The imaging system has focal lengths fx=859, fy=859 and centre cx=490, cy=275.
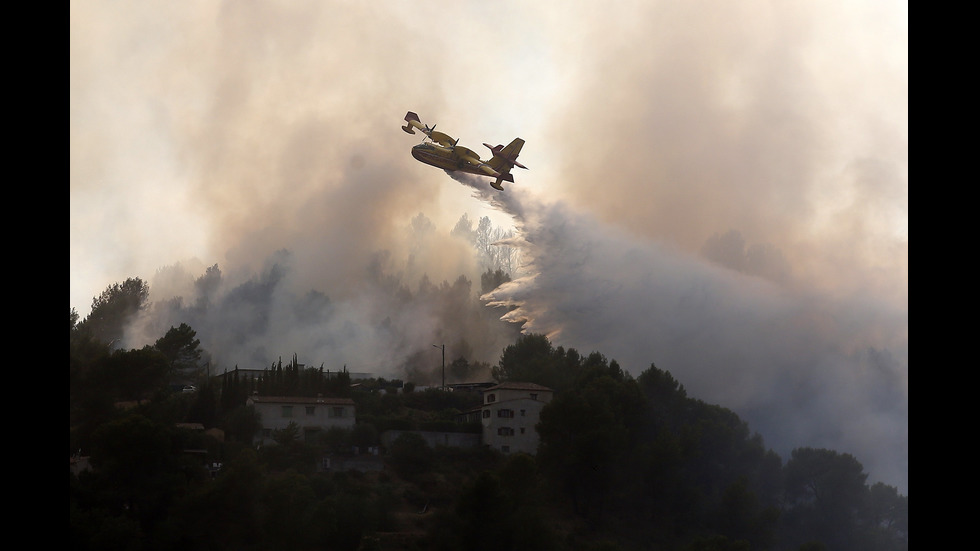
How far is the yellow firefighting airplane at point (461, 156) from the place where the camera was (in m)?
60.5

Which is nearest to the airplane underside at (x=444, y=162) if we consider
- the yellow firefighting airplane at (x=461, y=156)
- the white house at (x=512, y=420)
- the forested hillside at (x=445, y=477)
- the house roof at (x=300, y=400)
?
the yellow firefighting airplane at (x=461, y=156)

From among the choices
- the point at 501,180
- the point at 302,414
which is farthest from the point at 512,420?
the point at 501,180

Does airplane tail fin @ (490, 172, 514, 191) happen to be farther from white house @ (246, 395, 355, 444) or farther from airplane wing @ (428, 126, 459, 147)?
white house @ (246, 395, 355, 444)

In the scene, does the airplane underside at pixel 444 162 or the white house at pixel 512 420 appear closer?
the airplane underside at pixel 444 162

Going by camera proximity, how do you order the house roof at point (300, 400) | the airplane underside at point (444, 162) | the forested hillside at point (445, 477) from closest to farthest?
the forested hillside at point (445, 477) → the airplane underside at point (444, 162) → the house roof at point (300, 400)

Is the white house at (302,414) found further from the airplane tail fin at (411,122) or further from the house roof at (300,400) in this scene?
the airplane tail fin at (411,122)

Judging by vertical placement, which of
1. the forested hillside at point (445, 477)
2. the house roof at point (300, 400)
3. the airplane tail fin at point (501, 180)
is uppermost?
the airplane tail fin at point (501, 180)

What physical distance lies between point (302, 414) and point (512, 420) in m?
15.3

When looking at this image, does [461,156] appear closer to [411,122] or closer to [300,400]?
[411,122]

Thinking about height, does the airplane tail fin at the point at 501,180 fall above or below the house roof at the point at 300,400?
above

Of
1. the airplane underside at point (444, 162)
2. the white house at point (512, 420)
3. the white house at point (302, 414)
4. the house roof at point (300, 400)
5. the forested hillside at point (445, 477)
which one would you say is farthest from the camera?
the white house at point (512, 420)

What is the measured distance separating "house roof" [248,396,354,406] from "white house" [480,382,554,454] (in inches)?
418

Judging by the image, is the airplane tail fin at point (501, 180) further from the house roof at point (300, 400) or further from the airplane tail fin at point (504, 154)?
the house roof at point (300, 400)

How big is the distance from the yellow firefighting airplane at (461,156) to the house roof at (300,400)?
1903 cm
